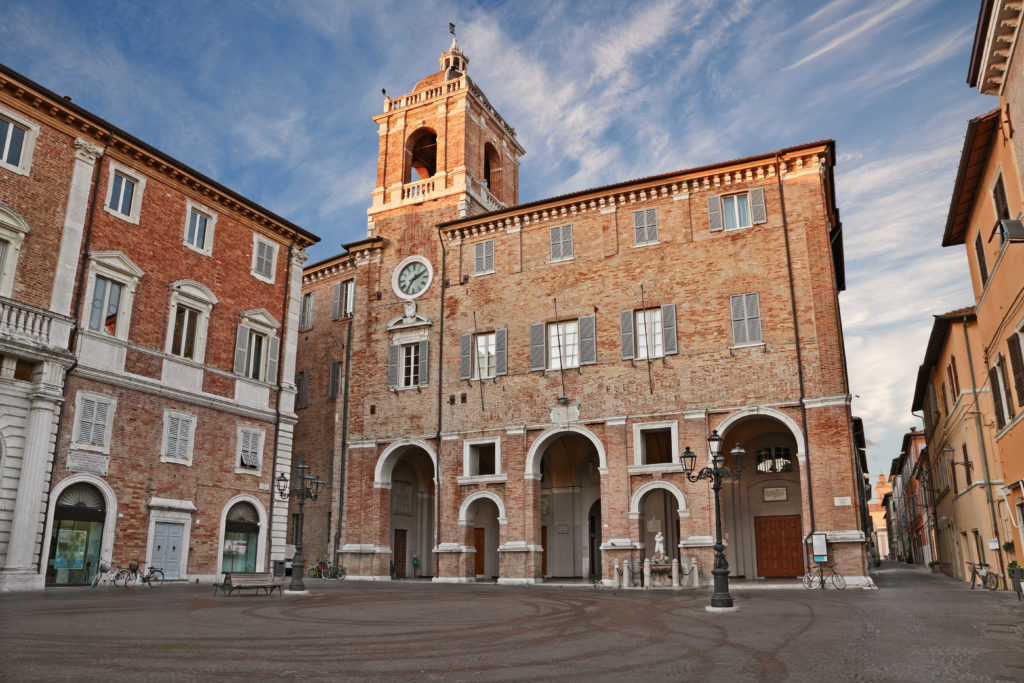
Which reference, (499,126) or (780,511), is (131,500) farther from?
(499,126)

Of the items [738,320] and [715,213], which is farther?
[715,213]

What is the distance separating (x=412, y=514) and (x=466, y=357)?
29.0 feet

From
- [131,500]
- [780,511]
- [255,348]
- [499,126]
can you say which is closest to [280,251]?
[255,348]

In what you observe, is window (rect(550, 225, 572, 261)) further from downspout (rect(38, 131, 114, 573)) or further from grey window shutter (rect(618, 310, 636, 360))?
downspout (rect(38, 131, 114, 573))

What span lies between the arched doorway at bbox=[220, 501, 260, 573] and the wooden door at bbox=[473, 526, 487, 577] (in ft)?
31.9

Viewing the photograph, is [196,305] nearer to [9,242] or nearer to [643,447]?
[9,242]

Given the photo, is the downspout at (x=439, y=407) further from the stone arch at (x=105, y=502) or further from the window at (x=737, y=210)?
the stone arch at (x=105, y=502)

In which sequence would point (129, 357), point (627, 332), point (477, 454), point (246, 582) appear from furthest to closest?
point (477, 454) < point (627, 332) < point (129, 357) < point (246, 582)

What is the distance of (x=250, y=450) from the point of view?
27766 millimetres

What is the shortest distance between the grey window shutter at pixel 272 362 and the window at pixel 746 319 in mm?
17344

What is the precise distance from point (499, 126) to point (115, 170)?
66.5 ft

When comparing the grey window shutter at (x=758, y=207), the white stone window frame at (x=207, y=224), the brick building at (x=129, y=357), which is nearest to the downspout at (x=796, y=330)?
the grey window shutter at (x=758, y=207)

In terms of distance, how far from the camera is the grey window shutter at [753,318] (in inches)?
1041

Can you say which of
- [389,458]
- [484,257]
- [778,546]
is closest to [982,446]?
[778,546]
